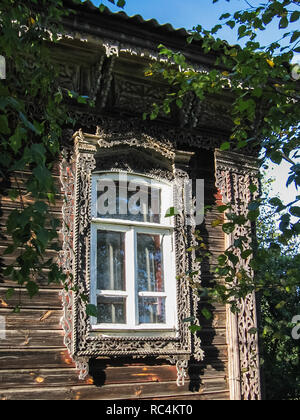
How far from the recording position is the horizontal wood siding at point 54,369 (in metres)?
5.11

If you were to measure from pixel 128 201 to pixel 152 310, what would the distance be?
132 cm

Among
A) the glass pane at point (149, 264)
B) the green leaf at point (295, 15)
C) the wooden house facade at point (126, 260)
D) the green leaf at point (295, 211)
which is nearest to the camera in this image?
the green leaf at point (295, 211)

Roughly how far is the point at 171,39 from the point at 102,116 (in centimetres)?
124

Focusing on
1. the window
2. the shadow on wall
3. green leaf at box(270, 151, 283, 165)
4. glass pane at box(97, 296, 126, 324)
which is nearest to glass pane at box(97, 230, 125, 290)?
the window

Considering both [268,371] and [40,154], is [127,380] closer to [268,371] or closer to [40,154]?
[40,154]

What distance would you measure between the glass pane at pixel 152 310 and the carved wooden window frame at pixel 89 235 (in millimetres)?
200

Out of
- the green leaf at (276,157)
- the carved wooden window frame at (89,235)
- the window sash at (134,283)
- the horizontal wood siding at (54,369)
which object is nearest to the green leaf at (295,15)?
the green leaf at (276,157)

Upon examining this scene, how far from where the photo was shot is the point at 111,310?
5695mm

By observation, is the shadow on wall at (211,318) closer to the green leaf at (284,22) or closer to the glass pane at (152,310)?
the glass pane at (152,310)

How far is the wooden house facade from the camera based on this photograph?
17.4ft

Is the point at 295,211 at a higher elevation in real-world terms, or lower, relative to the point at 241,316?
higher

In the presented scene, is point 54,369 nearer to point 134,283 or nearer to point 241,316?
point 134,283

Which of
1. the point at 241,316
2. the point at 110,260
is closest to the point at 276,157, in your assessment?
the point at 110,260
